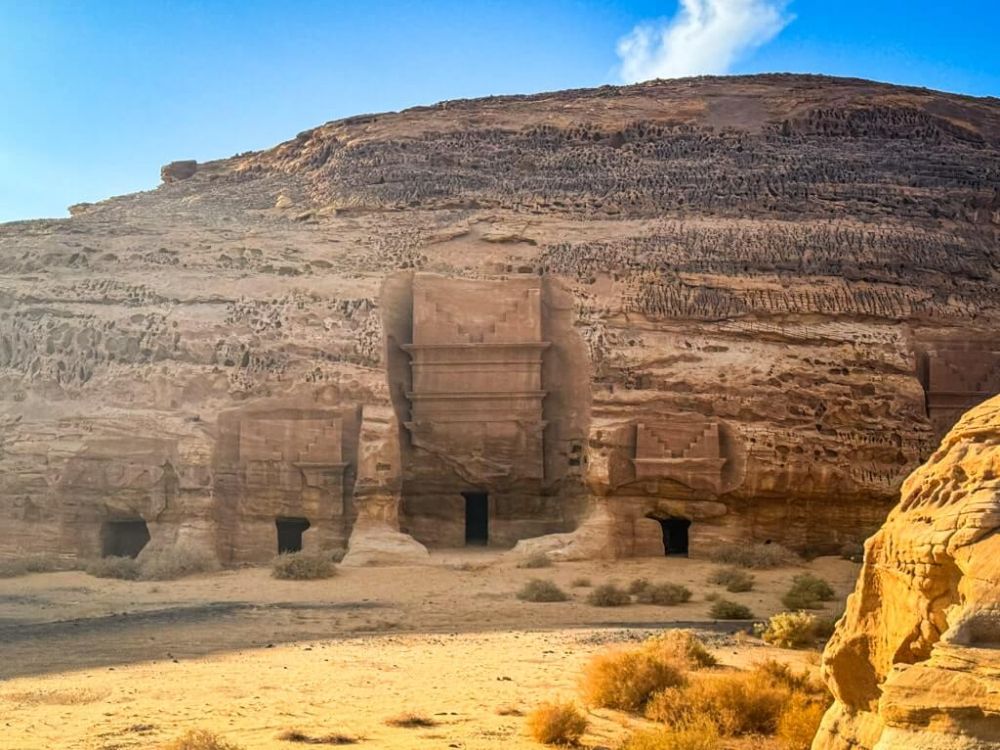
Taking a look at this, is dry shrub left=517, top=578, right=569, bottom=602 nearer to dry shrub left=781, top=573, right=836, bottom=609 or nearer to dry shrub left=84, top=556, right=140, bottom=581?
dry shrub left=781, top=573, right=836, bottom=609

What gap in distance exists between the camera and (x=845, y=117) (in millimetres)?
27094

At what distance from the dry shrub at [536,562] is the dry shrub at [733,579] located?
2.96 m

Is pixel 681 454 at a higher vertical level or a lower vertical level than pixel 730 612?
higher

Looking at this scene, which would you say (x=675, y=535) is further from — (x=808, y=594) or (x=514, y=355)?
(x=808, y=594)

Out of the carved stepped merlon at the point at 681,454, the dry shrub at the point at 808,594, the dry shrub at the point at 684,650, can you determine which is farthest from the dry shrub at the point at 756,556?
the dry shrub at the point at 684,650

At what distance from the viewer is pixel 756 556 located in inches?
760

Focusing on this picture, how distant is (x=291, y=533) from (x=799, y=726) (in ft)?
51.9

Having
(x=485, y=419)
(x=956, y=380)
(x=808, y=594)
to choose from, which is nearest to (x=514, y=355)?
(x=485, y=419)

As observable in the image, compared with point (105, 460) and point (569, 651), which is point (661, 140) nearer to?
point (105, 460)

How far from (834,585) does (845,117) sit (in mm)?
14669

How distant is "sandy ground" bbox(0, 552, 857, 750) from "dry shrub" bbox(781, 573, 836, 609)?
0.97 ft

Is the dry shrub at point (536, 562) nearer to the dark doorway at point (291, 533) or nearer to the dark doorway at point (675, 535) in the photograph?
the dark doorway at point (675, 535)

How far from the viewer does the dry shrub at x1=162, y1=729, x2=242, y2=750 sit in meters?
6.54

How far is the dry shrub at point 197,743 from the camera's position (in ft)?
21.5
